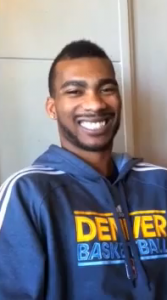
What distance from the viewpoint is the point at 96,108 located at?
1188mm

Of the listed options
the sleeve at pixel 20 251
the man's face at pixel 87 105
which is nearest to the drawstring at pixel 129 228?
the man's face at pixel 87 105

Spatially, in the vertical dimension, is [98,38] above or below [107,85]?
above

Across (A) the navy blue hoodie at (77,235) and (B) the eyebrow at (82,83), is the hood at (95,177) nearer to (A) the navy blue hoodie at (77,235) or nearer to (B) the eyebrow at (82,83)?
(A) the navy blue hoodie at (77,235)

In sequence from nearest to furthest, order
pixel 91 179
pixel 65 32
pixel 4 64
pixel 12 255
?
pixel 12 255 → pixel 91 179 → pixel 4 64 → pixel 65 32

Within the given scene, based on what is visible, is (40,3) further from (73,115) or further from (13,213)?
(13,213)

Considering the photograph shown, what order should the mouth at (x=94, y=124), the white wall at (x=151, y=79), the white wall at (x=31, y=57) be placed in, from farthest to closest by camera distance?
1. the white wall at (x=151, y=79)
2. the white wall at (x=31, y=57)
3. the mouth at (x=94, y=124)

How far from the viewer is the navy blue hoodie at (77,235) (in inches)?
39.6

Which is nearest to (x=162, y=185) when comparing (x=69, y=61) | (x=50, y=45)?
(x=69, y=61)

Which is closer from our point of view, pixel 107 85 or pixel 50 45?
pixel 107 85

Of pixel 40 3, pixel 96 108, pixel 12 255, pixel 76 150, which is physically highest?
pixel 40 3

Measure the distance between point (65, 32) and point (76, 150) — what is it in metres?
0.41

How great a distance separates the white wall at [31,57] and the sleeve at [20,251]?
1.07ft

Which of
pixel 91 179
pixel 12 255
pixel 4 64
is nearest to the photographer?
pixel 12 255

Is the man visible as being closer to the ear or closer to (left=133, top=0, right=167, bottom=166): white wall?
the ear
